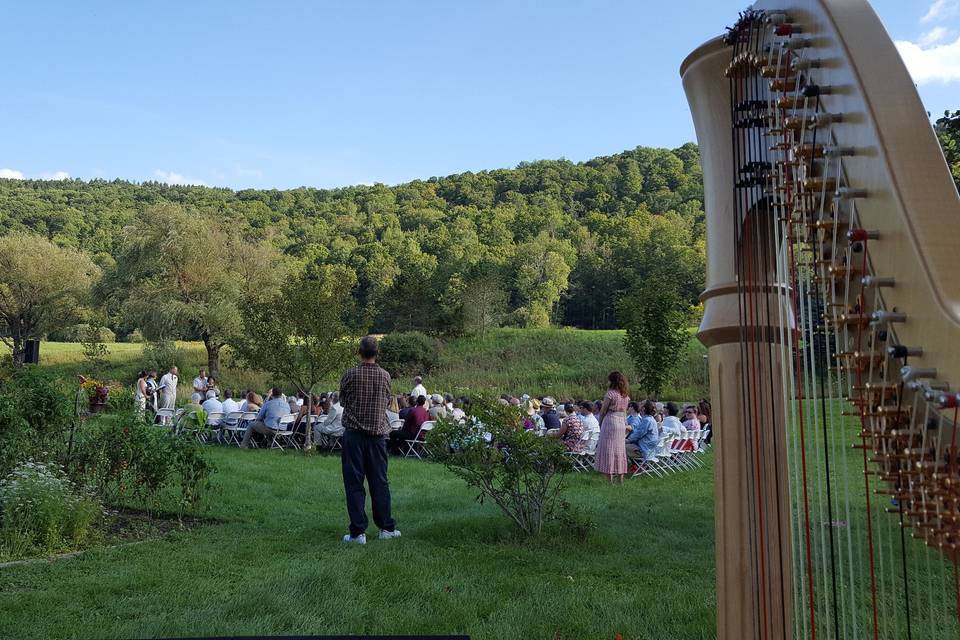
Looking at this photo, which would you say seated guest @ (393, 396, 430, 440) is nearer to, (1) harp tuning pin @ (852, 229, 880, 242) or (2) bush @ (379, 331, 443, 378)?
(1) harp tuning pin @ (852, 229, 880, 242)

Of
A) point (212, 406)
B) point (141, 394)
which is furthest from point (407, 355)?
point (212, 406)

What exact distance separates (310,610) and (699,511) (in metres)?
5.29

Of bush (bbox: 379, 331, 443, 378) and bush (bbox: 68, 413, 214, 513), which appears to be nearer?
bush (bbox: 68, 413, 214, 513)

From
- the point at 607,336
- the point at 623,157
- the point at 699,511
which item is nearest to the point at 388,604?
the point at 699,511

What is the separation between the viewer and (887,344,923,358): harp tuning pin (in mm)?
1402

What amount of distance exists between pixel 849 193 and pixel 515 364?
3639 centimetres

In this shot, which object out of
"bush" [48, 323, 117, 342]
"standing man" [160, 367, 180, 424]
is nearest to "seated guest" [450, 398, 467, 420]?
"standing man" [160, 367, 180, 424]

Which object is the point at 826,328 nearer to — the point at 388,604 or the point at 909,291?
the point at 909,291

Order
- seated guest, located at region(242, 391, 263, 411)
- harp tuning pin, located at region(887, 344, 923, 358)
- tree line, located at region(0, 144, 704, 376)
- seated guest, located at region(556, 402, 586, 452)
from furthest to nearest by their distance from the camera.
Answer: tree line, located at region(0, 144, 704, 376)
seated guest, located at region(242, 391, 263, 411)
seated guest, located at region(556, 402, 586, 452)
harp tuning pin, located at region(887, 344, 923, 358)

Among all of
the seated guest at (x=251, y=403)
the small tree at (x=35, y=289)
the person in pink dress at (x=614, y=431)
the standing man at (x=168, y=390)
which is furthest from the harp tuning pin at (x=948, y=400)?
the small tree at (x=35, y=289)

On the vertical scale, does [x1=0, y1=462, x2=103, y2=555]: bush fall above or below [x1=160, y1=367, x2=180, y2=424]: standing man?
below

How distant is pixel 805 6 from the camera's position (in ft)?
6.35

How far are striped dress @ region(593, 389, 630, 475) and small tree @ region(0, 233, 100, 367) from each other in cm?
3877

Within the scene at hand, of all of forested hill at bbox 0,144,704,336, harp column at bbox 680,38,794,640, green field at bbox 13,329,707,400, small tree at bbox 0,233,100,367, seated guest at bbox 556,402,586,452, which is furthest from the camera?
forested hill at bbox 0,144,704,336
